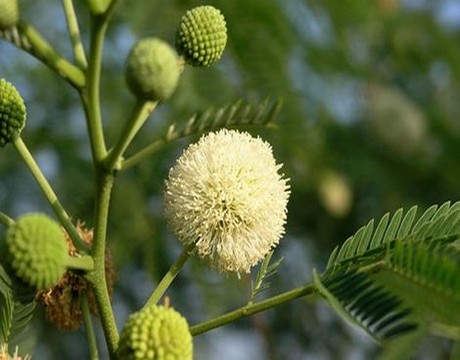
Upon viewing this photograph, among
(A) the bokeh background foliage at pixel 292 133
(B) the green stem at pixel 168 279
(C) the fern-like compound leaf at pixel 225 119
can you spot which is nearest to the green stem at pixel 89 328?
(B) the green stem at pixel 168 279

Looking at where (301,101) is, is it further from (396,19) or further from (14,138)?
(14,138)

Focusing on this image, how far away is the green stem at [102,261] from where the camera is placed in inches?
61.6

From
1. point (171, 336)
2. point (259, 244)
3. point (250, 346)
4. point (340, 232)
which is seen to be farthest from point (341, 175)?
point (171, 336)

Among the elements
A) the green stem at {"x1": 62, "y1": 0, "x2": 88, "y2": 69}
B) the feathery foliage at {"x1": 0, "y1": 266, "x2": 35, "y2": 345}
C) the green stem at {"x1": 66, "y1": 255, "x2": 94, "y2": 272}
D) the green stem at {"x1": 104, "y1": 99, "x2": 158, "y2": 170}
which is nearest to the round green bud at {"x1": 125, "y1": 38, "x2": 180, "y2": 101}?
the green stem at {"x1": 104, "y1": 99, "x2": 158, "y2": 170}

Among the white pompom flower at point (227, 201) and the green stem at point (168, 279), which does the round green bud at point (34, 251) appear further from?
the white pompom flower at point (227, 201)

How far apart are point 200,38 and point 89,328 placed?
1.68 feet

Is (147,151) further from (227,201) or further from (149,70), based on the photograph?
(227,201)

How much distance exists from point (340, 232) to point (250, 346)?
67 cm

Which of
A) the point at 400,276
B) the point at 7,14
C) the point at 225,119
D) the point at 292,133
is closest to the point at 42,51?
the point at 7,14

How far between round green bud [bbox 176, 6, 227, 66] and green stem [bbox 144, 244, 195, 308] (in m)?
0.32

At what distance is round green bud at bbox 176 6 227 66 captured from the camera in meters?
1.77

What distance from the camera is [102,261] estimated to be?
5.26 feet

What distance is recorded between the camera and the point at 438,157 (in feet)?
16.6

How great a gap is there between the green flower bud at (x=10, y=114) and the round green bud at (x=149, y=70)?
334mm
